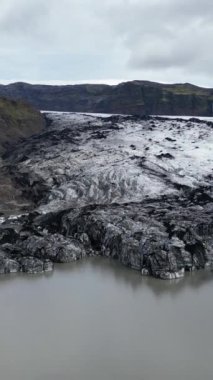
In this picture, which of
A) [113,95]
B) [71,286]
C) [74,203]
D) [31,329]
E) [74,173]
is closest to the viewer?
[31,329]

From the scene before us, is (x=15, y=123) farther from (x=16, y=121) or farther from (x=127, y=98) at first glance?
(x=127, y=98)

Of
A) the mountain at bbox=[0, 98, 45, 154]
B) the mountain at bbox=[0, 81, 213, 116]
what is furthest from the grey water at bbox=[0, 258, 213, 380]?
the mountain at bbox=[0, 81, 213, 116]

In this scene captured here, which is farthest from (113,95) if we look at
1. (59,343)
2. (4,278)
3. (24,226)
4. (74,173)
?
(59,343)

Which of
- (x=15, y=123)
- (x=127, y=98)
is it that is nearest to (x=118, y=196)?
(x=15, y=123)

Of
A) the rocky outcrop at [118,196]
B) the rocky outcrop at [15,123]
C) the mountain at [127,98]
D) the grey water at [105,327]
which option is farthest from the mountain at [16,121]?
the grey water at [105,327]

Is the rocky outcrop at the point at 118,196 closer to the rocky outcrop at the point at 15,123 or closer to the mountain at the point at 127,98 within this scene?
the rocky outcrop at the point at 15,123

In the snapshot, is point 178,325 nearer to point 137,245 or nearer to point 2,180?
point 137,245
